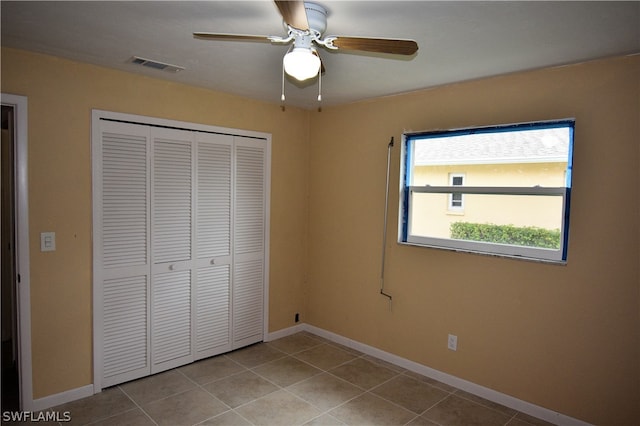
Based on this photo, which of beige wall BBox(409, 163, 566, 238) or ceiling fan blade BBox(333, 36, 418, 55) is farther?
beige wall BBox(409, 163, 566, 238)

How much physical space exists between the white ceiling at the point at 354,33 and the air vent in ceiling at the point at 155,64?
0.07 m

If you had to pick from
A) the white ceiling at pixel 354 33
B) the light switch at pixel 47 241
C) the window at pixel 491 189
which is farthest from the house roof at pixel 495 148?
the light switch at pixel 47 241

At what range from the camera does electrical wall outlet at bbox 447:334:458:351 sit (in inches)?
127

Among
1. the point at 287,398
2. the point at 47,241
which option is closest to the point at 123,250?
the point at 47,241

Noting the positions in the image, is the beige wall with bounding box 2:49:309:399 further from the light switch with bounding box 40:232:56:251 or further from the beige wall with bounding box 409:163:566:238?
the beige wall with bounding box 409:163:566:238

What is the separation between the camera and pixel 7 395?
2.90 metres

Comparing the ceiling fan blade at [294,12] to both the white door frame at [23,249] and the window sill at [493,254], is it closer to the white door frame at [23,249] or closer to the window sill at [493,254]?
the white door frame at [23,249]

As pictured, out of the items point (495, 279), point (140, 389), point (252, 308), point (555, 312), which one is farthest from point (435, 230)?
point (140, 389)

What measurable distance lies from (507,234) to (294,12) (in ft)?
7.60

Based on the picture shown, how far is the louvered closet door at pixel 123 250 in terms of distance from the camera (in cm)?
301

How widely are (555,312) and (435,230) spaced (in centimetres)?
109

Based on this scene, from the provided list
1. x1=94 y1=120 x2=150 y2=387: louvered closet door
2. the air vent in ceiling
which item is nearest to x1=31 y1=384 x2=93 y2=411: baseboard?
x1=94 y1=120 x2=150 y2=387: louvered closet door

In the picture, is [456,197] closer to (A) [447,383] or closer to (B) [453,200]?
(B) [453,200]

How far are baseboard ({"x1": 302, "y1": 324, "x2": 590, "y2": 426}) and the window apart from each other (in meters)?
1.06
